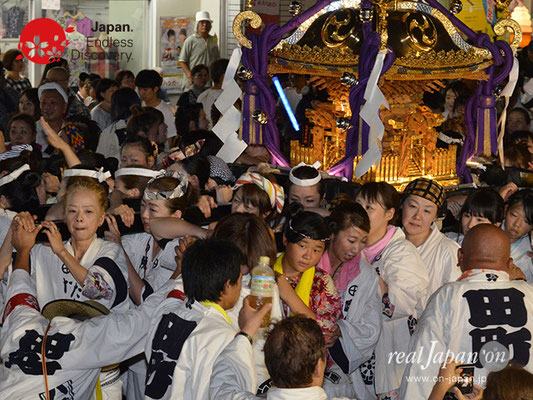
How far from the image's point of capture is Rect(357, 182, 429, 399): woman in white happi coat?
383 cm

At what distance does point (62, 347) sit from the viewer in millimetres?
2980

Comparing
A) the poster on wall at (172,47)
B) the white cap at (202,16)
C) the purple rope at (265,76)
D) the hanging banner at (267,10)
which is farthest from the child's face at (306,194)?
the poster on wall at (172,47)

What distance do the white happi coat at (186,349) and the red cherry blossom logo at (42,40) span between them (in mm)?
8278

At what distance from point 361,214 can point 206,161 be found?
1449mm

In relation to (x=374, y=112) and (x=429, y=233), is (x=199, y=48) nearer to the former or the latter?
(x=374, y=112)

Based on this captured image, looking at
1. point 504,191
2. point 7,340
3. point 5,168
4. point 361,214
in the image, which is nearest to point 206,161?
point 5,168

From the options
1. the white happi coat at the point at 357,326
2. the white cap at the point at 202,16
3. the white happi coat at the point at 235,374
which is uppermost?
the white cap at the point at 202,16

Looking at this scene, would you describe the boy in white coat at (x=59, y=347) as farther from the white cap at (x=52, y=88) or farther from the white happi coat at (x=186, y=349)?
the white cap at (x=52, y=88)

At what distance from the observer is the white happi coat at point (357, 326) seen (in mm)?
3670

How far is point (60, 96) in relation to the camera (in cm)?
698

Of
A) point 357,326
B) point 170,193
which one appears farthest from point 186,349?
point 170,193

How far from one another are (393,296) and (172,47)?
7486 mm

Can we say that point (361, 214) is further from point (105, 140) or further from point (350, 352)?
point (105, 140)

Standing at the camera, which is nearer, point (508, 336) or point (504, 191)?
point (508, 336)
